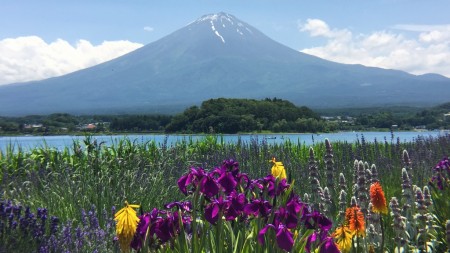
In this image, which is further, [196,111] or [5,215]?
[196,111]

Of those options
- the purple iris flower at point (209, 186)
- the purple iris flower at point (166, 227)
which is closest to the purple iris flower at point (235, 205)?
the purple iris flower at point (209, 186)

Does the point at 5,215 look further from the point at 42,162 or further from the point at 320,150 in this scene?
the point at 320,150

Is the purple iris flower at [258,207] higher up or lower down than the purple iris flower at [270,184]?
lower down

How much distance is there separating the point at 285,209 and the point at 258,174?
6774 mm

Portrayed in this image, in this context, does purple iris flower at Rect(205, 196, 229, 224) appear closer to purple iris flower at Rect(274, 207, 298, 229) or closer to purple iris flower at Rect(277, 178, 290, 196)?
purple iris flower at Rect(274, 207, 298, 229)

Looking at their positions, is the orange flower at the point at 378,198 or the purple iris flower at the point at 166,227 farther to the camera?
the orange flower at the point at 378,198

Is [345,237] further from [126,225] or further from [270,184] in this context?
[126,225]

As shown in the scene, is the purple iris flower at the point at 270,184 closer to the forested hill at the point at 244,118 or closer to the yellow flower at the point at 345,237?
the yellow flower at the point at 345,237

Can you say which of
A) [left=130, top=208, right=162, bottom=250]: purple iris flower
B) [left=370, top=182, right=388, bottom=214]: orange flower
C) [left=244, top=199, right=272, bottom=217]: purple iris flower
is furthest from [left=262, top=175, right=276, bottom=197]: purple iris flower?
[left=130, top=208, right=162, bottom=250]: purple iris flower

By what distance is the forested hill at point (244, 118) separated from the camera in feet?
120

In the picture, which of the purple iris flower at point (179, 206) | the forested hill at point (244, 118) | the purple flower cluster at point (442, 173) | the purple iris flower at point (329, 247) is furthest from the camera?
the forested hill at point (244, 118)

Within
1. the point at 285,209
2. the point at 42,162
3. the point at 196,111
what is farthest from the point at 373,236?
the point at 196,111

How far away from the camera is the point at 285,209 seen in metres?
3.07

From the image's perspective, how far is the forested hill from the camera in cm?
3659
